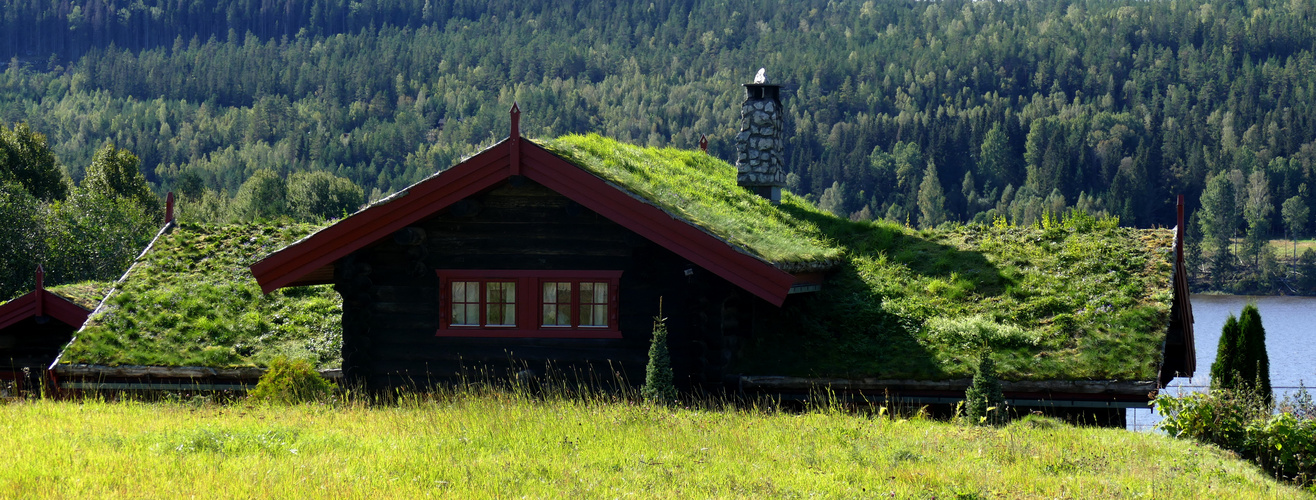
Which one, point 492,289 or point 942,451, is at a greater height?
point 492,289

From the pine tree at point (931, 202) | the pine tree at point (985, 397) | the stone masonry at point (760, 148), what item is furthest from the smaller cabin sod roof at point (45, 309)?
the pine tree at point (931, 202)

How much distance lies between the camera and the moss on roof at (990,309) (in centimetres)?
1541

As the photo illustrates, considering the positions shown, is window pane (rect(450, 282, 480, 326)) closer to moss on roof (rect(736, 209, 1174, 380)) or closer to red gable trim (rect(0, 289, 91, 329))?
moss on roof (rect(736, 209, 1174, 380))

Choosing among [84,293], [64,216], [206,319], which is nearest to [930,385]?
[206,319]

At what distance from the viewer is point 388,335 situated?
642 inches

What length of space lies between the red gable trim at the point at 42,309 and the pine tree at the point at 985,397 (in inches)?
582

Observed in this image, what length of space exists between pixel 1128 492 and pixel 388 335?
979 cm

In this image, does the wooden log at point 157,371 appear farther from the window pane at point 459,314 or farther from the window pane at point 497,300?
the window pane at point 497,300

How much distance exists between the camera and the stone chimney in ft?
72.2

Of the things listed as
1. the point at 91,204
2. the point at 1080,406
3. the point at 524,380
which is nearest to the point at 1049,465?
the point at 1080,406

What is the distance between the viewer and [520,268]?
52.2 ft

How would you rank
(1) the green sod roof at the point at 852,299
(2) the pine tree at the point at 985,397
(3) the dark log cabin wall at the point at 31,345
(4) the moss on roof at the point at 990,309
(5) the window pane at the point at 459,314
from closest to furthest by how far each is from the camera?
1. (2) the pine tree at the point at 985,397
2. (4) the moss on roof at the point at 990,309
3. (1) the green sod roof at the point at 852,299
4. (5) the window pane at the point at 459,314
5. (3) the dark log cabin wall at the point at 31,345

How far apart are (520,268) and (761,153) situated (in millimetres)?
7377

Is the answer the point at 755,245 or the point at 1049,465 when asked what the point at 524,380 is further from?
the point at 1049,465
